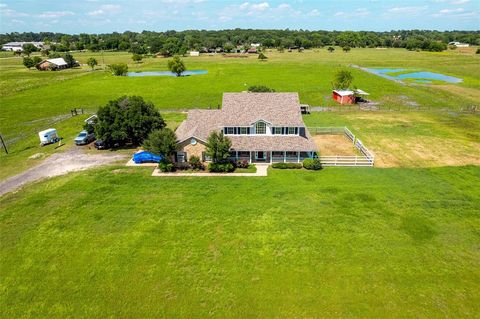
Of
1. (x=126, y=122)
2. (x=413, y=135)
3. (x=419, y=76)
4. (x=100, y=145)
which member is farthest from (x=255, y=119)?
(x=419, y=76)

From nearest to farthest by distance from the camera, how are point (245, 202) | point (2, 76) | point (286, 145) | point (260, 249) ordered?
point (260, 249), point (245, 202), point (286, 145), point (2, 76)

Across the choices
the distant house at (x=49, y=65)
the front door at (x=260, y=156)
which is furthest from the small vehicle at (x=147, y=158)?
the distant house at (x=49, y=65)

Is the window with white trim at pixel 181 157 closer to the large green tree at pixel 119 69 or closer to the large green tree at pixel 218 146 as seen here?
the large green tree at pixel 218 146

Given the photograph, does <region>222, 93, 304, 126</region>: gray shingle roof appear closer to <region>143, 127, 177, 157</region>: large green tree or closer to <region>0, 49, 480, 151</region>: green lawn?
<region>143, 127, 177, 157</region>: large green tree

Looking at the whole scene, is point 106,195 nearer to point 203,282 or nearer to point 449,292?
point 203,282

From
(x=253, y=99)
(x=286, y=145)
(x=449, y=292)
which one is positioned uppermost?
(x=253, y=99)

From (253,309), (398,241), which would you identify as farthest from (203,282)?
(398,241)

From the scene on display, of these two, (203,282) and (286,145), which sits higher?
(286,145)
